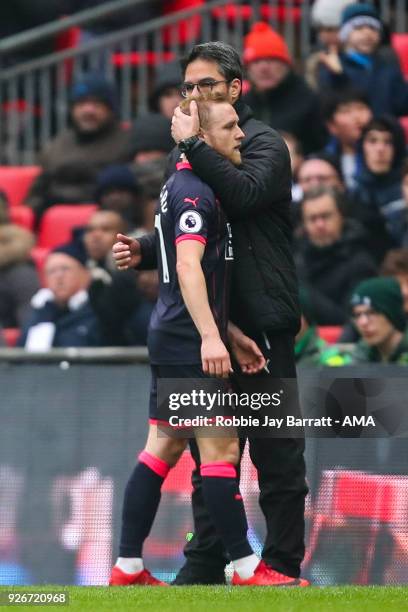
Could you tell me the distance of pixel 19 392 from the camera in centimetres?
834

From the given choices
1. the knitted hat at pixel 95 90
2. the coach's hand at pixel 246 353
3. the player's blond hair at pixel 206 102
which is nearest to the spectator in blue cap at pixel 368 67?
the knitted hat at pixel 95 90

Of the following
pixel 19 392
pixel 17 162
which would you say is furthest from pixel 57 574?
pixel 17 162

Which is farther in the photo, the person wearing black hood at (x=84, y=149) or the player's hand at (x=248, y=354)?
the person wearing black hood at (x=84, y=149)

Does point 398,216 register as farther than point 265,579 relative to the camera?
Yes

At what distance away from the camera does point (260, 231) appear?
687 cm

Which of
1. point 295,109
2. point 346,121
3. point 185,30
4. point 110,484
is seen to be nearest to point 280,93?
point 295,109

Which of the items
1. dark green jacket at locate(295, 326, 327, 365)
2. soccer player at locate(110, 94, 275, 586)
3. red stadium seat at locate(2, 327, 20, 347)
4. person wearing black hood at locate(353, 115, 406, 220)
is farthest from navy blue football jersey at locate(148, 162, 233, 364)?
person wearing black hood at locate(353, 115, 406, 220)

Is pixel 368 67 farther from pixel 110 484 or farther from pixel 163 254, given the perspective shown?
pixel 163 254

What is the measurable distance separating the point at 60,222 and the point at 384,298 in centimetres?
429

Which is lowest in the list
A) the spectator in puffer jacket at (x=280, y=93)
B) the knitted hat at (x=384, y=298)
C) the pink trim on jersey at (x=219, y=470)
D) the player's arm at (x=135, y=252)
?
the pink trim on jersey at (x=219, y=470)

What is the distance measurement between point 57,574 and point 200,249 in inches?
80.3

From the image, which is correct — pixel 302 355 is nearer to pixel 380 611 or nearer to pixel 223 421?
pixel 223 421

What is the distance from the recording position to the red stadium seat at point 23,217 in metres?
13.1

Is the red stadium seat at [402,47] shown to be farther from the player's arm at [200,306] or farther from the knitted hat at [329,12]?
the player's arm at [200,306]
